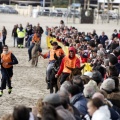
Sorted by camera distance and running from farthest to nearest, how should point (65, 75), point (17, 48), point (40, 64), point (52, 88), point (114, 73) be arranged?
point (17, 48)
point (40, 64)
point (52, 88)
point (65, 75)
point (114, 73)

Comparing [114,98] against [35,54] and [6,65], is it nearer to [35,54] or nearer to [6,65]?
[6,65]

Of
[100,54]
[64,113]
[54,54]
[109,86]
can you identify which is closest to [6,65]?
[54,54]

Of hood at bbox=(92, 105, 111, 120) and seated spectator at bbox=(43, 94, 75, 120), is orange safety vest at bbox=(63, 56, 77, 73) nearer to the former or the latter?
hood at bbox=(92, 105, 111, 120)

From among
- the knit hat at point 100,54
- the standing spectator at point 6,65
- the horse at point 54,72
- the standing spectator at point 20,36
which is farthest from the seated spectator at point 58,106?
the standing spectator at point 20,36

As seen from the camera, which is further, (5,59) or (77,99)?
(5,59)

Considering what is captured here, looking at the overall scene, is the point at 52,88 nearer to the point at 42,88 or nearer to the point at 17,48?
the point at 42,88

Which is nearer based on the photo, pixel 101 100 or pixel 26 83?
pixel 101 100

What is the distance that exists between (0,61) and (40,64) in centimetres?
997

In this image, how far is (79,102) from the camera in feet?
33.0

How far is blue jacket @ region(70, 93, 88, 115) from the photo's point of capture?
998 cm

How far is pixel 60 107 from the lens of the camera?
832 cm

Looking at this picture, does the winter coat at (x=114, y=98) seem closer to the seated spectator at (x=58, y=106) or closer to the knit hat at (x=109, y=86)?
the knit hat at (x=109, y=86)

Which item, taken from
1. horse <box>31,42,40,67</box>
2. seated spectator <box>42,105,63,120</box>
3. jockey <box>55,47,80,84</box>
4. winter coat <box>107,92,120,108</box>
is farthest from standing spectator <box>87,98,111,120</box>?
horse <box>31,42,40,67</box>

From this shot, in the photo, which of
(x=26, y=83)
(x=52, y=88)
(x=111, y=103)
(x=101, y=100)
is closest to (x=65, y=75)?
(x=52, y=88)
